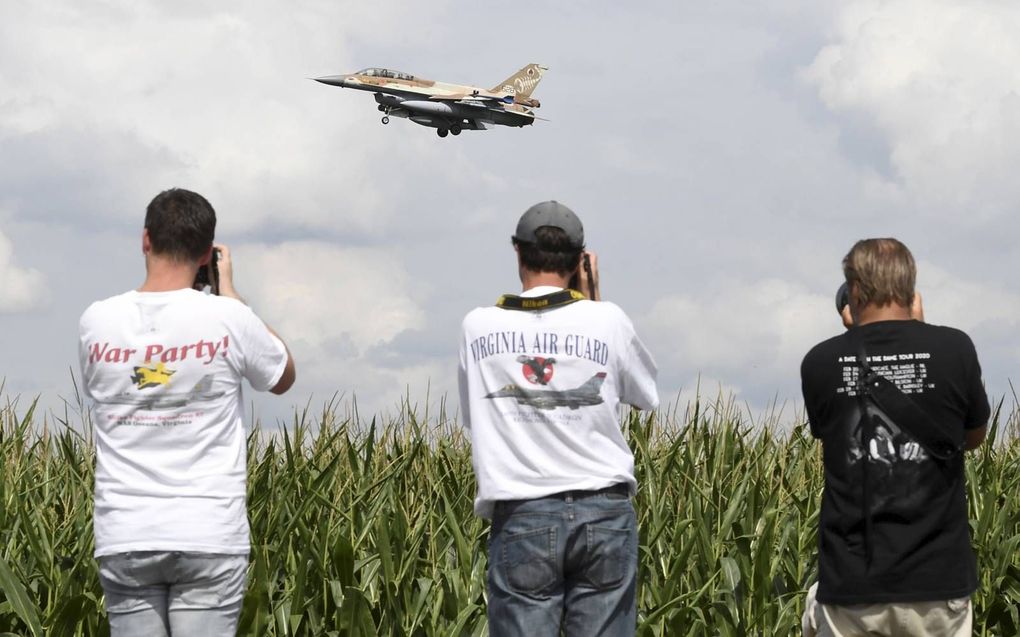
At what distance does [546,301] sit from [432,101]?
182 feet

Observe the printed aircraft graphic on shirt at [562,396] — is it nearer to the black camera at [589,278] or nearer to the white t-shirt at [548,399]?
the white t-shirt at [548,399]

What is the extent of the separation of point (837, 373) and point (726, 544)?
11.6 ft

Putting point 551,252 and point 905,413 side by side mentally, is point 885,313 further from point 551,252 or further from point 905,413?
point 551,252

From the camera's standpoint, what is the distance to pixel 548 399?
380 centimetres

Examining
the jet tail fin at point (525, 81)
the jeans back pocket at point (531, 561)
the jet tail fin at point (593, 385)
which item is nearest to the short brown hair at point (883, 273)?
the jet tail fin at point (593, 385)

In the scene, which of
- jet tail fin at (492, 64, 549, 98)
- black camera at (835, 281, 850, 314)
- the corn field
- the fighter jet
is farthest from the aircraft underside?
black camera at (835, 281, 850, 314)

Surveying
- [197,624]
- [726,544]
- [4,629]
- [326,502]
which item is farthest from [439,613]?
[197,624]

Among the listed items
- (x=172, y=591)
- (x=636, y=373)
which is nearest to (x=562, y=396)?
(x=636, y=373)

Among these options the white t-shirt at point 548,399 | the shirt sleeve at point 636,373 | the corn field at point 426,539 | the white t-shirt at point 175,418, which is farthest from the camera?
the corn field at point 426,539

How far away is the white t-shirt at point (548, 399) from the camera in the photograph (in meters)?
3.80

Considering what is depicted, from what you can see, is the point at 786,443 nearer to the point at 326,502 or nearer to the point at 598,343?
the point at 326,502

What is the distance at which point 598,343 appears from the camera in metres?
3.85

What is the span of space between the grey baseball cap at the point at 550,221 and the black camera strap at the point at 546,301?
0.16m

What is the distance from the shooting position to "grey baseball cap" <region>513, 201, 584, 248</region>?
3934mm
